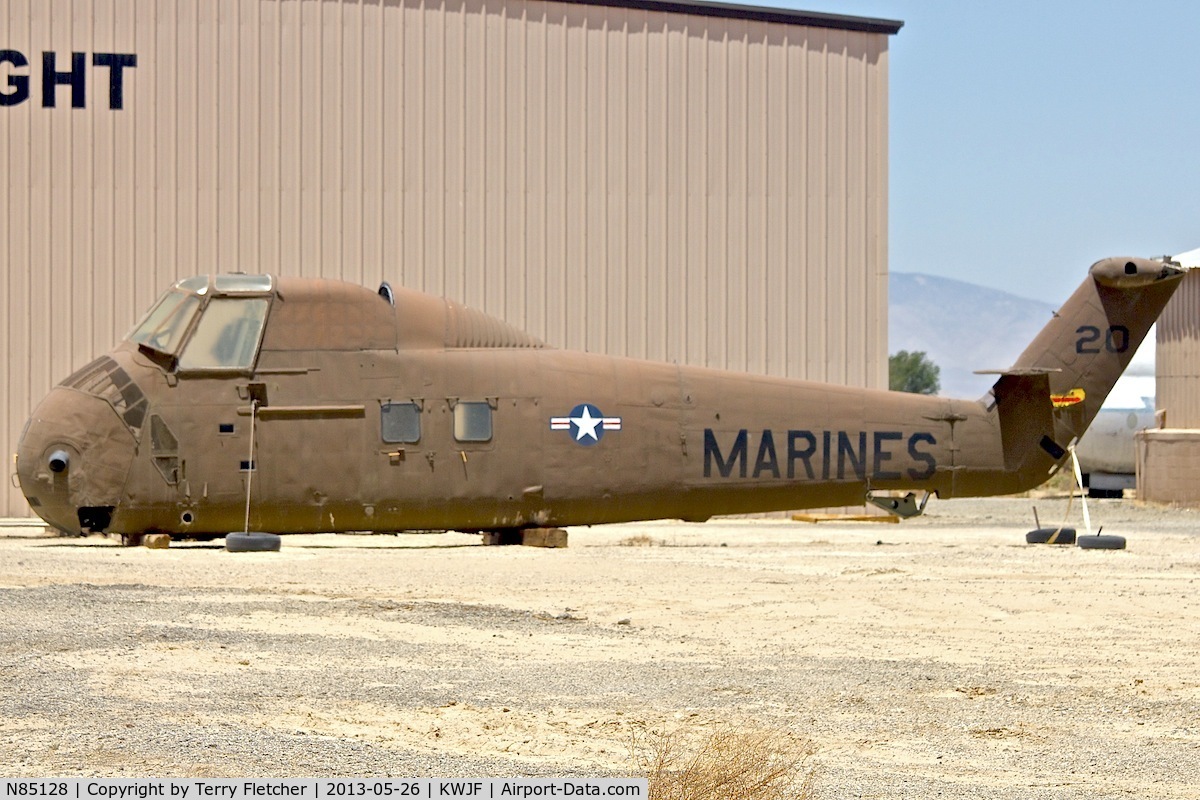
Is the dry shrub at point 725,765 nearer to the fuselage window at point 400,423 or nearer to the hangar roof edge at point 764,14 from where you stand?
the fuselage window at point 400,423

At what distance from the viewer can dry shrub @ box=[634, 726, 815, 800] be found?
19.6ft

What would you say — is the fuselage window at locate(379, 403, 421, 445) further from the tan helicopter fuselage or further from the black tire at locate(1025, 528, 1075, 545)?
the black tire at locate(1025, 528, 1075, 545)

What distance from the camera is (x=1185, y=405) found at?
3434 cm

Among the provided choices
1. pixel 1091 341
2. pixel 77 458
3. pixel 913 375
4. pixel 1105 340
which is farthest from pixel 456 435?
pixel 913 375

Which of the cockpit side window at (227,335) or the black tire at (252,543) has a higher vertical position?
the cockpit side window at (227,335)

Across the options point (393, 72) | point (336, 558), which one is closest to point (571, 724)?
point (336, 558)

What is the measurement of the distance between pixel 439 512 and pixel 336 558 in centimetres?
127

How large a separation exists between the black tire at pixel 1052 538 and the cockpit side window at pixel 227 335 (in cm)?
984

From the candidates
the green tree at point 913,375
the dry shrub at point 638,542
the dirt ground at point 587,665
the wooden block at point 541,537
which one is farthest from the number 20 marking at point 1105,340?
the green tree at point 913,375

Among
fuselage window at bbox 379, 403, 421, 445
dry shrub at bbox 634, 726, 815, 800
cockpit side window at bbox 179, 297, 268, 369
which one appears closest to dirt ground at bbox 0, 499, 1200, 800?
dry shrub at bbox 634, 726, 815, 800

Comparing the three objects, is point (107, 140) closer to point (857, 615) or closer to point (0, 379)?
point (0, 379)

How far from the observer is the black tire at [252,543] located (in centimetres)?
1563

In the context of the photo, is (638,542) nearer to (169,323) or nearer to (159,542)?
(159,542)

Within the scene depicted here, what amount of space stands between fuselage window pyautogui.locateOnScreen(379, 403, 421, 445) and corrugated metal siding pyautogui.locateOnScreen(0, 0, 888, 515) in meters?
9.16
